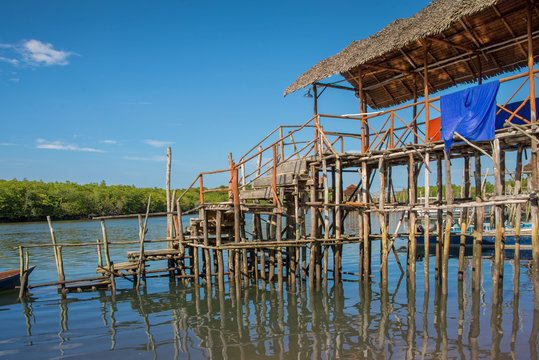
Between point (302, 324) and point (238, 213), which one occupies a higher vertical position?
point (238, 213)

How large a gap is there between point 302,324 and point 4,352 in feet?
22.4

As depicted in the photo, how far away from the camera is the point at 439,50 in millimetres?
14320

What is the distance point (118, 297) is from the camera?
14.1 meters

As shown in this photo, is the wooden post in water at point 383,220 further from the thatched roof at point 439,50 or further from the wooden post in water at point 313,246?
the thatched roof at point 439,50

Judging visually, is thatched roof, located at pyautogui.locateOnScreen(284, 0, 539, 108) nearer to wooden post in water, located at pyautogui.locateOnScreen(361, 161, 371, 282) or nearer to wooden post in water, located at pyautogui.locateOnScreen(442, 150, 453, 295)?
wooden post in water, located at pyautogui.locateOnScreen(361, 161, 371, 282)

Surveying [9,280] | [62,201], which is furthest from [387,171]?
[62,201]

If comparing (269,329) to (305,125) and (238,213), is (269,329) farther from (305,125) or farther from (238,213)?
(305,125)

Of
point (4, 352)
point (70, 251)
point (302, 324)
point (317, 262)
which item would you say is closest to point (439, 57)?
point (317, 262)

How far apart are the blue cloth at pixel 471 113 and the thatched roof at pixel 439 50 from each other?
1931 mm

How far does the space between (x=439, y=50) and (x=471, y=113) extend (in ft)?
14.8

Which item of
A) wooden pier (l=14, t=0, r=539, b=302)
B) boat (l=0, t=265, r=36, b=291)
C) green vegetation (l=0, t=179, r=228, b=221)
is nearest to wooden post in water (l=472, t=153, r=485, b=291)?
wooden pier (l=14, t=0, r=539, b=302)

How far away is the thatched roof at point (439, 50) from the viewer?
11.6 meters

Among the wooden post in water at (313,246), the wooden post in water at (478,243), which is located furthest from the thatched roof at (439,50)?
the wooden post in water at (478,243)

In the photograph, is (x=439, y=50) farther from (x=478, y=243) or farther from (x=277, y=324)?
(x=277, y=324)
